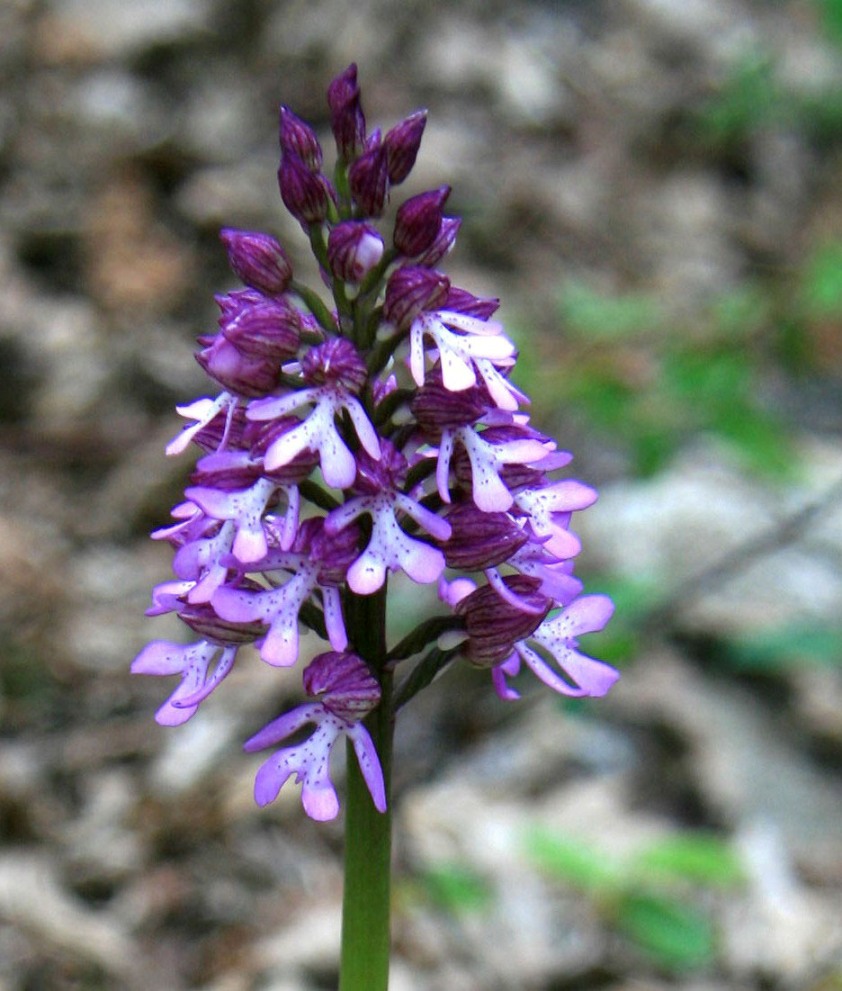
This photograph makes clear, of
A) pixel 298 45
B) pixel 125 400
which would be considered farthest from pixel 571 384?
pixel 298 45

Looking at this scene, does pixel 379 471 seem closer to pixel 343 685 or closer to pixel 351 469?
pixel 351 469

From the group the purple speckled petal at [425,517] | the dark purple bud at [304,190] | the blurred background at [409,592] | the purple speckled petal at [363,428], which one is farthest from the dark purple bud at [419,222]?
the blurred background at [409,592]

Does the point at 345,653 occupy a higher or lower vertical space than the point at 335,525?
lower

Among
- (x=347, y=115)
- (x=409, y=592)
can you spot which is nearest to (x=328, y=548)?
(x=347, y=115)

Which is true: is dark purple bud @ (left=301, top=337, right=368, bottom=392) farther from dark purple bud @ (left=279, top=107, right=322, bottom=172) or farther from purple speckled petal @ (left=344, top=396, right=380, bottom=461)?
dark purple bud @ (left=279, top=107, right=322, bottom=172)

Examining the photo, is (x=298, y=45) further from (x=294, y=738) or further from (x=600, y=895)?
(x=600, y=895)
